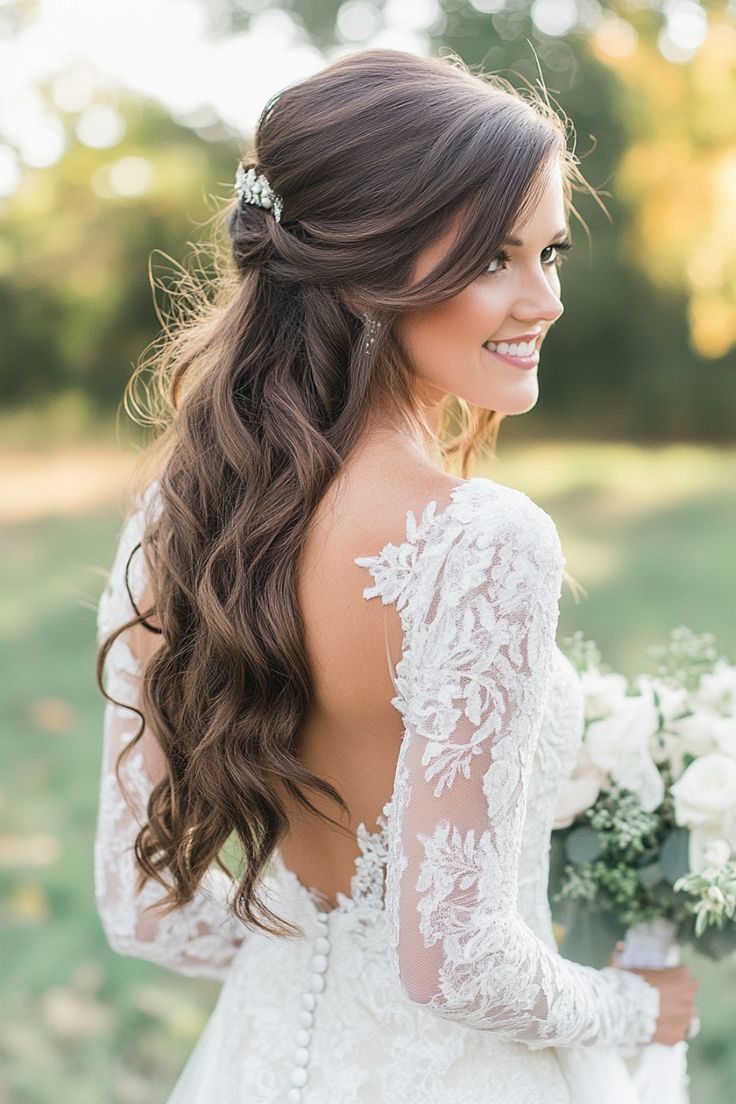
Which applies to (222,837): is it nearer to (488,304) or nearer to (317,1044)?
(317,1044)

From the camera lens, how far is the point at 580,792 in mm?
1887

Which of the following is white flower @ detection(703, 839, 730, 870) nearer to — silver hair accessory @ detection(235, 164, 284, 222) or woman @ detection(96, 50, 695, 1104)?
woman @ detection(96, 50, 695, 1104)

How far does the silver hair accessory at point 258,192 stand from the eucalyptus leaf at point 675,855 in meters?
1.13

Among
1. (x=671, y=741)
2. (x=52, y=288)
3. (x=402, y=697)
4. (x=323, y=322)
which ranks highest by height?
(x=52, y=288)

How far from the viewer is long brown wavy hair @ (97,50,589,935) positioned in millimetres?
1473

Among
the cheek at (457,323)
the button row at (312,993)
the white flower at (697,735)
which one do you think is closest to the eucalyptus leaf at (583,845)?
the white flower at (697,735)

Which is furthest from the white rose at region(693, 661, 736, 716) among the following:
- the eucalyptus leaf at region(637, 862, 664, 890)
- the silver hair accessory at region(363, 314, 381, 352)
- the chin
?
the silver hair accessory at region(363, 314, 381, 352)

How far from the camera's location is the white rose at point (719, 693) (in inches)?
77.7

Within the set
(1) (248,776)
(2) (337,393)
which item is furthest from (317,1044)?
(2) (337,393)

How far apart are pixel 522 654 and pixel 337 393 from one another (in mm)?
471

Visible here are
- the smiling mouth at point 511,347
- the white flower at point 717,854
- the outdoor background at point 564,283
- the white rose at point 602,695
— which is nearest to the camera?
the smiling mouth at point 511,347

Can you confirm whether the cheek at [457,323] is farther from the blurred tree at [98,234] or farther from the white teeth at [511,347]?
the blurred tree at [98,234]

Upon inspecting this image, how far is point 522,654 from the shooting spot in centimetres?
133

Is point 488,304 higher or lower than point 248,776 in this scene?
higher
